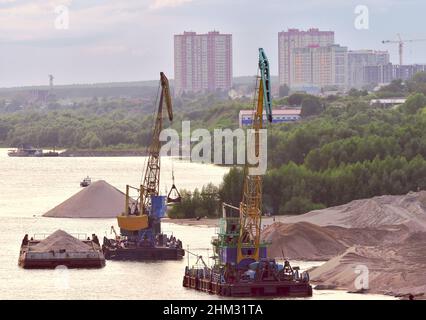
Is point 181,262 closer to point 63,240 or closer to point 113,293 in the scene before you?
point 63,240

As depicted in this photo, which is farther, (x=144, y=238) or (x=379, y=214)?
(x=379, y=214)

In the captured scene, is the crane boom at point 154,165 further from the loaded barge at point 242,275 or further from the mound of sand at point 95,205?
the loaded barge at point 242,275

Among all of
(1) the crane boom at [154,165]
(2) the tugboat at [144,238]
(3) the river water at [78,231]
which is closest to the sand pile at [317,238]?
(3) the river water at [78,231]

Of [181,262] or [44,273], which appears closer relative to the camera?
[44,273]

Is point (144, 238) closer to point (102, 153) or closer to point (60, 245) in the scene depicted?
point (60, 245)

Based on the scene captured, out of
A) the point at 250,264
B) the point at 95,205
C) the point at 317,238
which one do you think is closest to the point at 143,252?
the point at 317,238

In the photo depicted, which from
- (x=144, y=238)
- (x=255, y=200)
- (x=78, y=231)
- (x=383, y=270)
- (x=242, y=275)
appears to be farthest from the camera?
(x=78, y=231)
